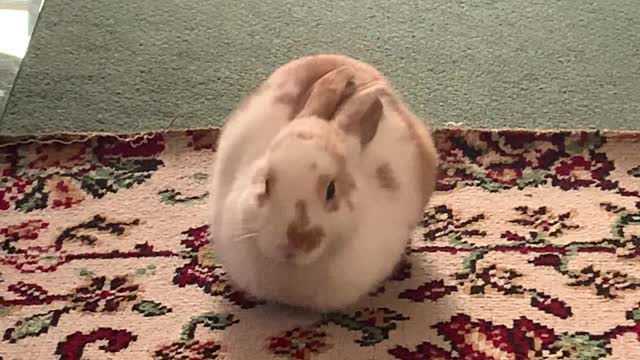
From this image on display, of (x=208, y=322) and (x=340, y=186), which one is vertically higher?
(x=340, y=186)

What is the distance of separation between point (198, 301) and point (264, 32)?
2.26ft

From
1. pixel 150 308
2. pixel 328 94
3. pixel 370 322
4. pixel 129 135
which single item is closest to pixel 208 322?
pixel 150 308

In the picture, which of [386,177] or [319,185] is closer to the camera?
[319,185]

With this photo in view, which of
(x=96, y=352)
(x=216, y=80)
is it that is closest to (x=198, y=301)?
(x=96, y=352)

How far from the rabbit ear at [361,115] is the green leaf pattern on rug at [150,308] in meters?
0.32

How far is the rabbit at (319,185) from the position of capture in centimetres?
115

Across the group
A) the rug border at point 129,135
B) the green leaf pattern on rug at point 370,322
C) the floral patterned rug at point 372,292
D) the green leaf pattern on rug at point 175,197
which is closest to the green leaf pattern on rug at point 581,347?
the floral patterned rug at point 372,292

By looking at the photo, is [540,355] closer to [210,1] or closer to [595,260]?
[595,260]

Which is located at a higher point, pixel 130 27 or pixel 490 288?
pixel 130 27

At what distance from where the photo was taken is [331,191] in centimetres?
116

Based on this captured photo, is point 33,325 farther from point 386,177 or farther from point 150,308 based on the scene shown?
point 386,177

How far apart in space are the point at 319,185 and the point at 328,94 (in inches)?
5.0

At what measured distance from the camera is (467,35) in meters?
1.88

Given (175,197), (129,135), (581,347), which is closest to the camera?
(581,347)
